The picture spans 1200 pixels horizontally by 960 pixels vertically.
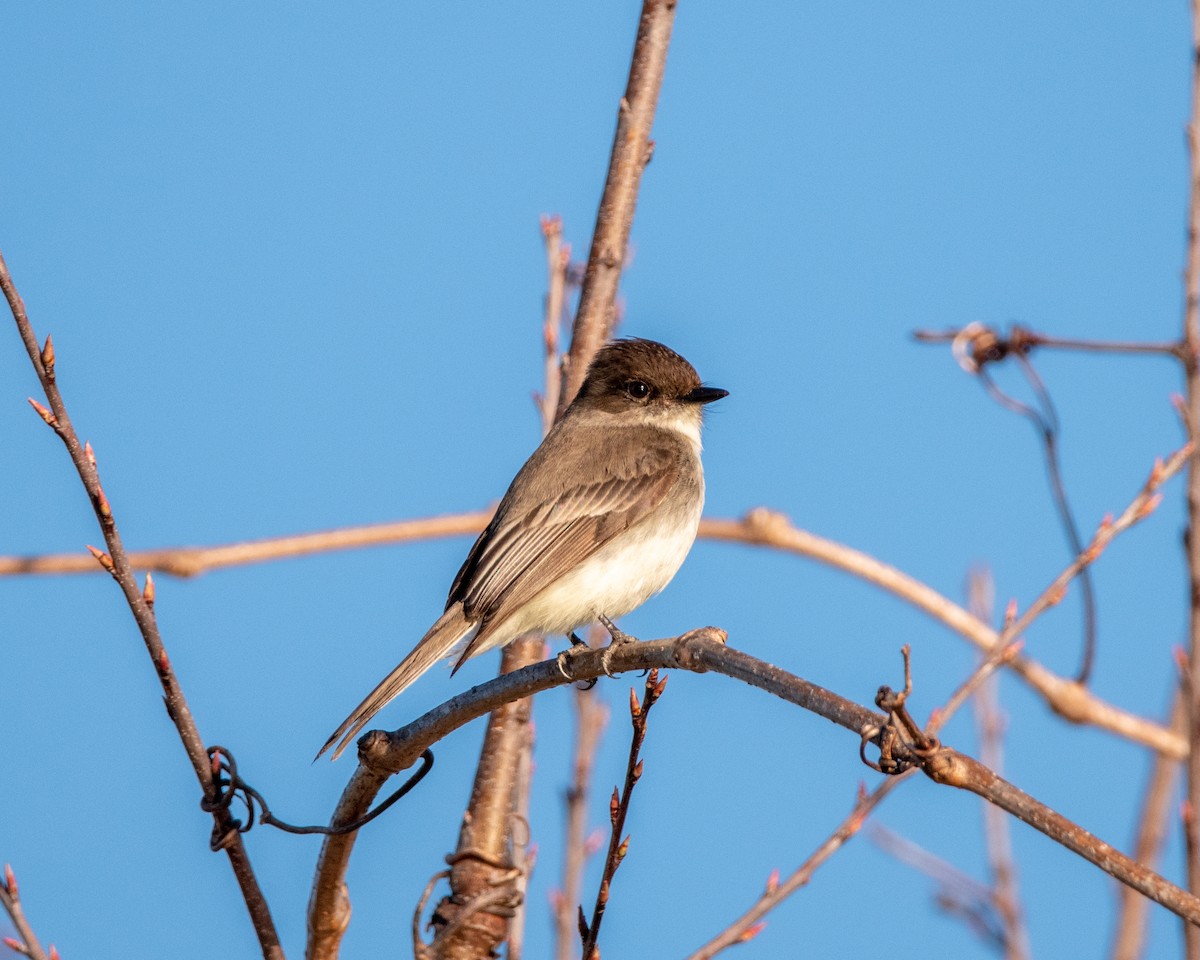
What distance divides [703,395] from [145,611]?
2.99 m

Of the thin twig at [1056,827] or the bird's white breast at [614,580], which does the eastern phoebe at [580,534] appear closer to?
the bird's white breast at [614,580]

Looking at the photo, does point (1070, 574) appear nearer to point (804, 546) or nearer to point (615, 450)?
point (804, 546)

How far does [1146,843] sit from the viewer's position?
12.6 feet

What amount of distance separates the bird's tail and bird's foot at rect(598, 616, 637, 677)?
42 centimetres

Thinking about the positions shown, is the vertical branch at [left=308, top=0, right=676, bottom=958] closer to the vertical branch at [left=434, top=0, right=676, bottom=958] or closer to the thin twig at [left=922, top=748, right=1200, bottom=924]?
the vertical branch at [left=434, top=0, right=676, bottom=958]

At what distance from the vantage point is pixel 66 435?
7.80 feet

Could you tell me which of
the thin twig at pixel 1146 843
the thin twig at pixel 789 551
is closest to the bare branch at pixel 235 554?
the thin twig at pixel 789 551

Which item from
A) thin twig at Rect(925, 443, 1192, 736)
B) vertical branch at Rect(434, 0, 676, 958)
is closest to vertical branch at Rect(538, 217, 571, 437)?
vertical branch at Rect(434, 0, 676, 958)

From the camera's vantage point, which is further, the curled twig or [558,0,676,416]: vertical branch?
[558,0,676,416]: vertical branch

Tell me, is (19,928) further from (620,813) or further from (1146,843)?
(1146,843)

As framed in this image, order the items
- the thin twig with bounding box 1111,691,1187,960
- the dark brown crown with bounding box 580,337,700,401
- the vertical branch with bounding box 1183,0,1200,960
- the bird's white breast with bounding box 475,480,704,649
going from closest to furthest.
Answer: the vertical branch with bounding box 1183,0,1200,960
the thin twig with bounding box 1111,691,1187,960
the bird's white breast with bounding box 475,480,704,649
the dark brown crown with bounding box 580,337,700,401

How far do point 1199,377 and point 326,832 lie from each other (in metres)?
2.00

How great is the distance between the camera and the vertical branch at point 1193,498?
2.32 m

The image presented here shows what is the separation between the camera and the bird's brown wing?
4.25 meters
